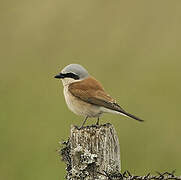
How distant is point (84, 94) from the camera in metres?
5.25

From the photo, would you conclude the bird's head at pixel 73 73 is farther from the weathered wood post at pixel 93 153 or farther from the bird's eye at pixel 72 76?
the weathered wood post at pixel 93 153

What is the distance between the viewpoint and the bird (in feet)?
16.8

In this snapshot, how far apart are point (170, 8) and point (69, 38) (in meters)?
2.16

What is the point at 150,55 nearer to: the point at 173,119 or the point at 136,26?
the point at 136,26

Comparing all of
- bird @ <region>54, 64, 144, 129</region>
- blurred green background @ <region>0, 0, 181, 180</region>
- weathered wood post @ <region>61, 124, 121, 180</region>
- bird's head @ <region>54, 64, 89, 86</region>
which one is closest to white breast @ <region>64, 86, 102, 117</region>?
bird @ <region>54, 64, 144, 129</region>

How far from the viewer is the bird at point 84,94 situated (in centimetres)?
511

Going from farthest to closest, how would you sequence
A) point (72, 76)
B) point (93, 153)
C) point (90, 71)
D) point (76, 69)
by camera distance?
point (90, 71)
point (72, 76)
point (76, 69)
point (93, 153)

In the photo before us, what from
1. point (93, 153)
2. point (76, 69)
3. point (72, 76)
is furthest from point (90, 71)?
point (93, 153)

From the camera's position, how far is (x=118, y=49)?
9219 mm

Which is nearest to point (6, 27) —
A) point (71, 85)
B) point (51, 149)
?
point (51, 149)

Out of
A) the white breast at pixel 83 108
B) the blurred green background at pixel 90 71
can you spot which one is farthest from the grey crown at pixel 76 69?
the blurred green background at pixel 90 71

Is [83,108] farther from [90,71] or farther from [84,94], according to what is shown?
[90,71]

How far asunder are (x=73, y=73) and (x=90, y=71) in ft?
11.0

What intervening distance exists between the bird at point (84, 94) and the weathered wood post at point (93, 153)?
3.61ft
